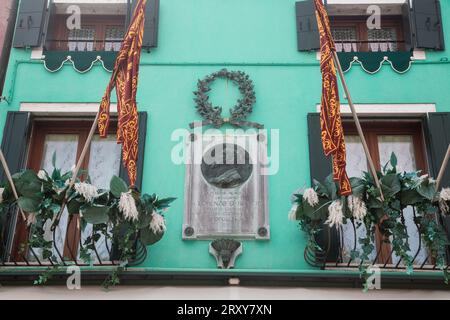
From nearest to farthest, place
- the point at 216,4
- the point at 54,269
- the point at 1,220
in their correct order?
the point at 54,269 → the point at 1,220 → the point at 216,4

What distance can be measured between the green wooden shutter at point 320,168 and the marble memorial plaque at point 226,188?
1.89 ft

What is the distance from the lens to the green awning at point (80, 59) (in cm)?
926

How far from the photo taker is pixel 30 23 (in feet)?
31.4

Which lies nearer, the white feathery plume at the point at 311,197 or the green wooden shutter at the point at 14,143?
the white feathery plume at the point at 311,197

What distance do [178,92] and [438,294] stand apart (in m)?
4.02

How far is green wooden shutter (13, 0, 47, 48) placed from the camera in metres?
9.42

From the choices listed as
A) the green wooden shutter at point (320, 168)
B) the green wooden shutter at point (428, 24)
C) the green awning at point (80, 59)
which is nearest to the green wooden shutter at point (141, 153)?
the green awning at point (80, 59)

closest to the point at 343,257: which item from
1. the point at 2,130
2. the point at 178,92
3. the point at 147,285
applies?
the point at 147,285

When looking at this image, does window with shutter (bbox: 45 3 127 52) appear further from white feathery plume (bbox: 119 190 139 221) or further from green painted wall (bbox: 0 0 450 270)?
white feathery plume (bbox: 119 190 139 221)

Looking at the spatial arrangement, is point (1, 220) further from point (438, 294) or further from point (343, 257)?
point (438, 294)

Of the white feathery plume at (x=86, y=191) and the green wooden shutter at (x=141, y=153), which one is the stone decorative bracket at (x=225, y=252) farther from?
the white feathery plume at (x=86, y=191)

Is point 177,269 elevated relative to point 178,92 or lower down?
lower down

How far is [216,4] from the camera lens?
386 inches

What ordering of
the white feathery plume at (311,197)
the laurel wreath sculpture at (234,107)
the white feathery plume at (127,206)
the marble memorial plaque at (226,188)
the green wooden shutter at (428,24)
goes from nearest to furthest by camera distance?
the white feathery plume at (127,206)
the white feathery plume at (311,197)
the marble memorial plaque at (226,188)
the laurel wreath sculpture at (234,107)
the green wooden shutter at (428,24)
